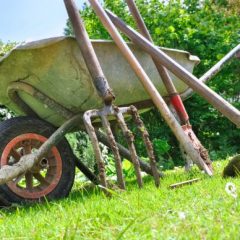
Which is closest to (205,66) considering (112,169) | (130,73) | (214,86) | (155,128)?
(214,86)

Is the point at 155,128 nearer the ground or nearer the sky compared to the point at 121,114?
nearer the ground

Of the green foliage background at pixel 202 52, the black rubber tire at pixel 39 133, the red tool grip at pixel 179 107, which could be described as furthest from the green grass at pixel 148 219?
the green foliage background at pixel 202 52

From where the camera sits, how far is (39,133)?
278 cm

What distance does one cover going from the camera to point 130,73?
299 centimetres

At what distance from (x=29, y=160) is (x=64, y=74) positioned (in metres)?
0.55

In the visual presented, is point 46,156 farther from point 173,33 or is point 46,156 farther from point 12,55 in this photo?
point 173,33

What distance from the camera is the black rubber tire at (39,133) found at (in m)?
2.60

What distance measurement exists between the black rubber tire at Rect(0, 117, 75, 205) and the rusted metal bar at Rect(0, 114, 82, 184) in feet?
0.53

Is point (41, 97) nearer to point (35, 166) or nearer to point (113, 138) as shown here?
point (35, 166)

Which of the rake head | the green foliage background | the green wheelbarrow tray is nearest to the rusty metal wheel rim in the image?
the green wheelbarrow tray

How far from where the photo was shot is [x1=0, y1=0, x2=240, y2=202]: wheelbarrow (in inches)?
102

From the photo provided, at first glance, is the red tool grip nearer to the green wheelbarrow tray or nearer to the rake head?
the green wheelbarrow tray

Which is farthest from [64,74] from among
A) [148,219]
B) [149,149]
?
[148,219]

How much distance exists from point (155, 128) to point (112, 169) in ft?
6.59
